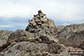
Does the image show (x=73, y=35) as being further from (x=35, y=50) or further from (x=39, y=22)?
(x=35, y=50)

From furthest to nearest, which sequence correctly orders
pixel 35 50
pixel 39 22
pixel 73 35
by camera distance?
pixel 39 22 < pixel 73 35 < pixel 35 50

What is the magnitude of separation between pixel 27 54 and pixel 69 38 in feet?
142

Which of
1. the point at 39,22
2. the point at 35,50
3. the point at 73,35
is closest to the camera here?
the point at 35,50

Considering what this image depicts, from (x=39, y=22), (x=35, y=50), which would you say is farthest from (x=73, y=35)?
(x=35, y=50)

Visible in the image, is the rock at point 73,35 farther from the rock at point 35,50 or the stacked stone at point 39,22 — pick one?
the rock at point 35,50

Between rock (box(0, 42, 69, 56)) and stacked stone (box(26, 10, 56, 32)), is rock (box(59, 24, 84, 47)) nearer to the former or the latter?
stacked stone (box(26, 10, 56, 32))

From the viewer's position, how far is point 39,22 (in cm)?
6569

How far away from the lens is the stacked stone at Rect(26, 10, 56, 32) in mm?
63888

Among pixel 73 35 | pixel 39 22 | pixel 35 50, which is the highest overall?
pixel 39 22

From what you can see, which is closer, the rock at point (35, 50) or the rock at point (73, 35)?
the rock at point (35, 50)

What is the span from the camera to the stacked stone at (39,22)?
6389 centimetres

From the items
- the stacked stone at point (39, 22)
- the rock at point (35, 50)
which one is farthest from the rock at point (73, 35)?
the rock at point (35, 50)

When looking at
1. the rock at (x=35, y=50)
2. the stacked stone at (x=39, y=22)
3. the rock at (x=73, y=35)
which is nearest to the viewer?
the rock at (x=35, y=50)

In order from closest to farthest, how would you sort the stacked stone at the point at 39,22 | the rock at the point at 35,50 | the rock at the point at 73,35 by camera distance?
the rock at the point at 35,50 → the rock at the point at 73,35 → the stacked stone at the point at 39,22
